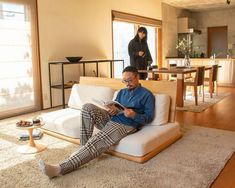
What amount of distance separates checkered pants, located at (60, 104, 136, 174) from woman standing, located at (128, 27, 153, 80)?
3.18m

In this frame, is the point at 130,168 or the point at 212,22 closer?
the point at 130,168

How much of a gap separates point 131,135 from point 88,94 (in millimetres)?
1112

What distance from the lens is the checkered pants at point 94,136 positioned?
2393mm

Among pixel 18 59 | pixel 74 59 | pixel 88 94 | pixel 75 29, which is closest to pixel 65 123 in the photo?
pixel 88 94

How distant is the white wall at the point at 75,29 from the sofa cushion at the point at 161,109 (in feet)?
9.34

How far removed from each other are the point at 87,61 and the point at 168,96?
302 centimetres

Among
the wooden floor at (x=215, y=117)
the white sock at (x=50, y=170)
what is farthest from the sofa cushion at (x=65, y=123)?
the wooden floor at (x=215, y=117)

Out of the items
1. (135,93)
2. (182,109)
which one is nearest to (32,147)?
(135,93)

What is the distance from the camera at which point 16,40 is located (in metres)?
4.73

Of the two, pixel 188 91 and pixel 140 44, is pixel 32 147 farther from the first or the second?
pixel 188 91

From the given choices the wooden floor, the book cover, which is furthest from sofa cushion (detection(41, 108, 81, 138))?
the wooden floor

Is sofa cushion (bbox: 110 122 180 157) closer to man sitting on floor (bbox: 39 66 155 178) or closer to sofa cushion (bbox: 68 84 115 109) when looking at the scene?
man sitting on floor (bbox: 39 66 155 178)

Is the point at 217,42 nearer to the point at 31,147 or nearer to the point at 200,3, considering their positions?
the point at 200,3

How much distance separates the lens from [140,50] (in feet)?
19.0
